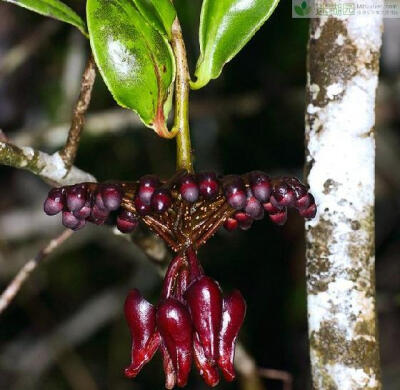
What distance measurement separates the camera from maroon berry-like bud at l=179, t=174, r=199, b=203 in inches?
30.5

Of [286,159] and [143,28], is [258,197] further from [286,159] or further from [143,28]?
[286,159]

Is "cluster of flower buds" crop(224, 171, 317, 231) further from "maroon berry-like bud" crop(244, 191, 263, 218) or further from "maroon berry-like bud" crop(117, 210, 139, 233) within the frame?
"maroon berry-like bud" crop(117, 210, 139, 233)

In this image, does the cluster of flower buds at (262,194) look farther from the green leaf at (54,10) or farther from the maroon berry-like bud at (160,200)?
the green leaf at (54,10)

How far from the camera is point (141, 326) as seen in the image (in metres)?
0.85

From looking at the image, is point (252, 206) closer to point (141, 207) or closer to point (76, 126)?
point (141, 207)

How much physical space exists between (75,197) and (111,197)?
0.05 m

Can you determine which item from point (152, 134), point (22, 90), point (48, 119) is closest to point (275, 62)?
point (152, 134)

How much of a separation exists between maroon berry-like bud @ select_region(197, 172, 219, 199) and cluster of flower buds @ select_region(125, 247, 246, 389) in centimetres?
10

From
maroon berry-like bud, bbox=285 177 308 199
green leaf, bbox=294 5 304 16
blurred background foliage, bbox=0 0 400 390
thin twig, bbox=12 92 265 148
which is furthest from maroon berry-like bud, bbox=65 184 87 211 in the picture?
blurred background foliage, bbox=0 0 400 390

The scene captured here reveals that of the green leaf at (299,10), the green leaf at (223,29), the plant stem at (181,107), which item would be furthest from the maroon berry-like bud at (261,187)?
the green leaf at (299,10)

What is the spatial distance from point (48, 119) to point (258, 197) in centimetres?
203

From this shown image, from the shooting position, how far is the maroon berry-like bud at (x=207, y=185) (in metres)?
0.78

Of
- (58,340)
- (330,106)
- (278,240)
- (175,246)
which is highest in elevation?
(330,106)

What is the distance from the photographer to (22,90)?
3109 mm
